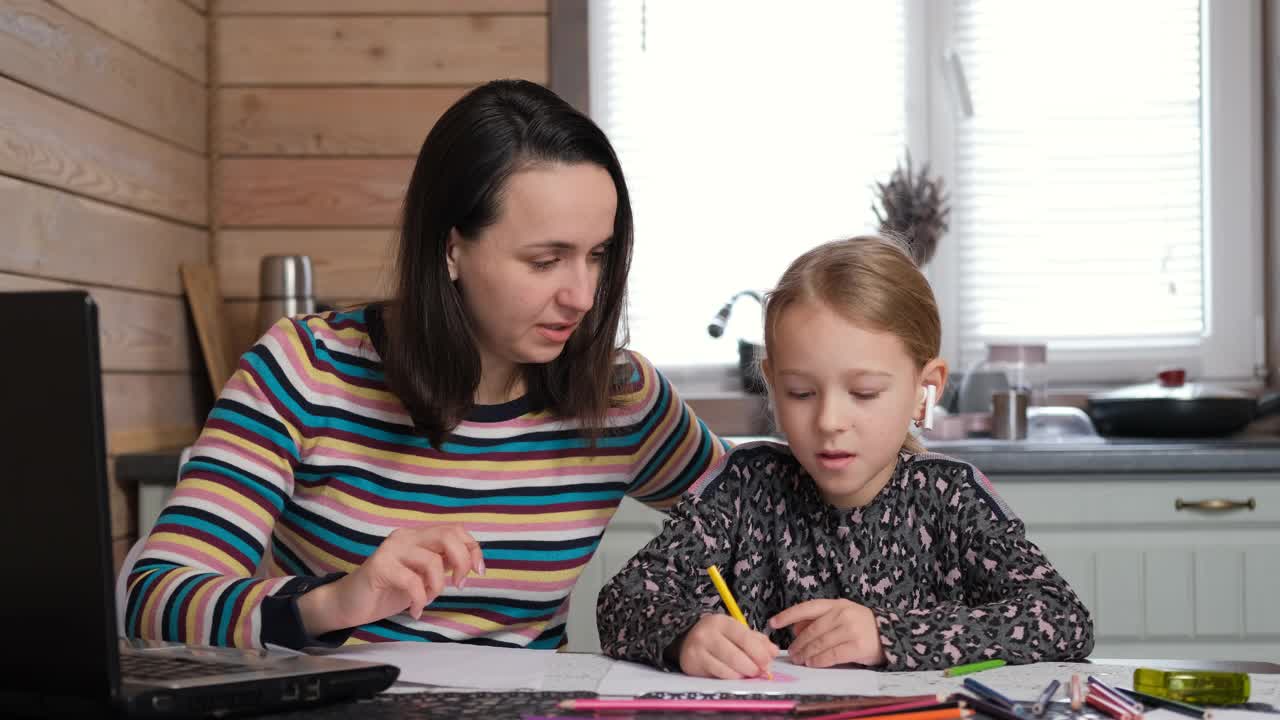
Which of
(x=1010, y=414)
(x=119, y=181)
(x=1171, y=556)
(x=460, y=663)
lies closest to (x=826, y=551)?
(x=460, y=663)

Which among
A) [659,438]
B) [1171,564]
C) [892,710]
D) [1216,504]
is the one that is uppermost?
[659,438]

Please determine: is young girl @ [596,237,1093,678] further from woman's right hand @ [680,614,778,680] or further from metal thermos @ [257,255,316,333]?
metal thermos @ [257,255,316,333]

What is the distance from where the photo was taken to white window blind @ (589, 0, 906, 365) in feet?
9.71

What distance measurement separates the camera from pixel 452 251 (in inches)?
52.3

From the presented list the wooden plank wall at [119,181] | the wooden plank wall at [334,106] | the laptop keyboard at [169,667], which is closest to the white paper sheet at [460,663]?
the laptop keyboard at [169,667]

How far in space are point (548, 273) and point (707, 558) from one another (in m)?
0.33

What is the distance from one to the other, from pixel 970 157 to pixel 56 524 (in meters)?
2.61

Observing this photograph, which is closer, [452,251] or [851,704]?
[851,704]

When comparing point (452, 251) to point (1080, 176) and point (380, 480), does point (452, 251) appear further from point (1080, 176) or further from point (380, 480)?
point (1080, 176)

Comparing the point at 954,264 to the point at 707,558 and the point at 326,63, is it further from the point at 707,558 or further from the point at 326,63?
the point at 707,558

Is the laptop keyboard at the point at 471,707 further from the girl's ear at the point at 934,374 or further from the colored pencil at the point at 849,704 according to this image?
the girl's ear at the point at 934,374

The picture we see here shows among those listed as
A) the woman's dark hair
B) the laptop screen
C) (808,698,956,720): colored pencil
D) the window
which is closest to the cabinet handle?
the window

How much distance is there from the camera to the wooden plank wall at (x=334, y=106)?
2.85m

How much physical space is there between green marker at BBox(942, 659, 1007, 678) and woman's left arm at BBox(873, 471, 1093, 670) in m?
0.01
